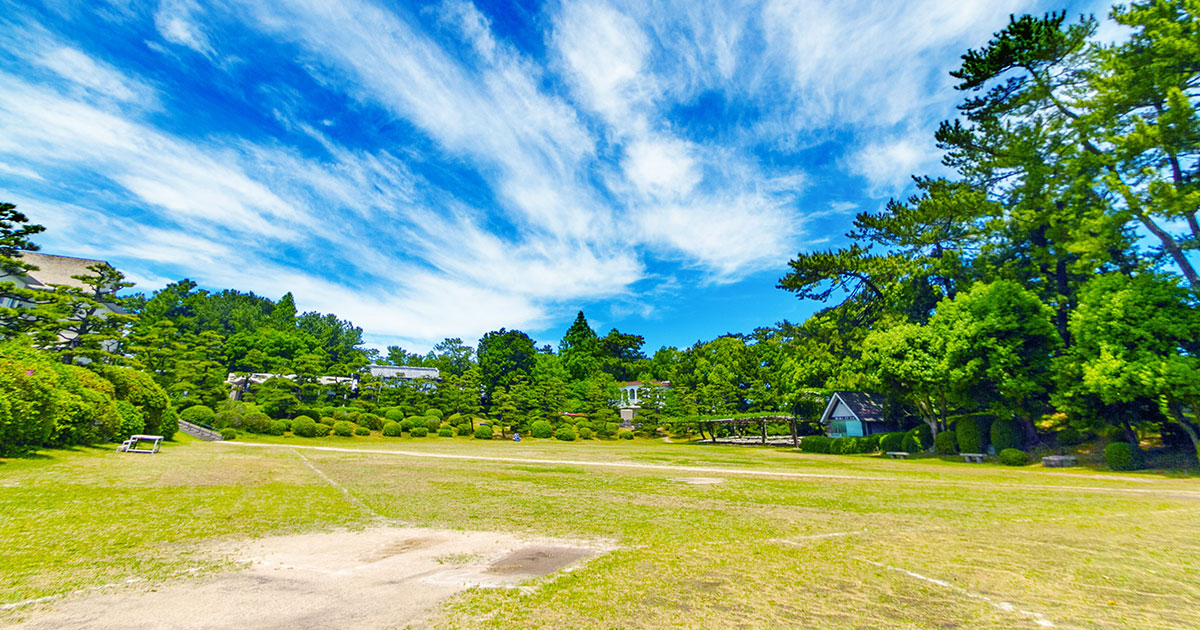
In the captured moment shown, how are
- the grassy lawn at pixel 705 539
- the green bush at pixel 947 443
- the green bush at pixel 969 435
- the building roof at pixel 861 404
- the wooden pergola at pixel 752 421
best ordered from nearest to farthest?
the grassy lawn at pixel 705 539
the green bush at pixel 969 435
the green bush at pixel 947 443
the wooden pergola at pixel 752 421
the building roof at pixel 861 404

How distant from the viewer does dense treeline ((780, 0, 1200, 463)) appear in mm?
17141

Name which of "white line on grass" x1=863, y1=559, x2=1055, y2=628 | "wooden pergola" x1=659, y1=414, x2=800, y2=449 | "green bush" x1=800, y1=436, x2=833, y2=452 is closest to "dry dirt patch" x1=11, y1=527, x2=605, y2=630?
"white line on grass" x1=863, y1=559, x2=1055, y2=628

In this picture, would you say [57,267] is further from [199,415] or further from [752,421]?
[752,421]

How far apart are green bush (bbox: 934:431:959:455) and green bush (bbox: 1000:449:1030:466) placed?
4094 mm

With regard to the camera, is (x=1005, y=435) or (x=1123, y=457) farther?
(x=1005, y=435)

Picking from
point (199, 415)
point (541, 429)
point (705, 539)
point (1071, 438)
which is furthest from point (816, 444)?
point (199, 415)

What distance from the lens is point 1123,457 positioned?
18.0 m

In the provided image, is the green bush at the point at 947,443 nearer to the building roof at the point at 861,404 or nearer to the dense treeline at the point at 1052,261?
the dense treeline at the point at 1052,261

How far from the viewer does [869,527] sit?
6457 millimetres

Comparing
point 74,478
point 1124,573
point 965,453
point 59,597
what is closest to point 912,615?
point 1124,573

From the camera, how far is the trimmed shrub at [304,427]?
33375 millimetres

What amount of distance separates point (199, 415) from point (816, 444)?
40687mm

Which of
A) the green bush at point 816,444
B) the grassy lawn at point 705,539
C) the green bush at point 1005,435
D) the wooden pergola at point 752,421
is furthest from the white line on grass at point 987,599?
the wooden pergola at point 752,421

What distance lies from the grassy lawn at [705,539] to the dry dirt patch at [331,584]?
329 mm
